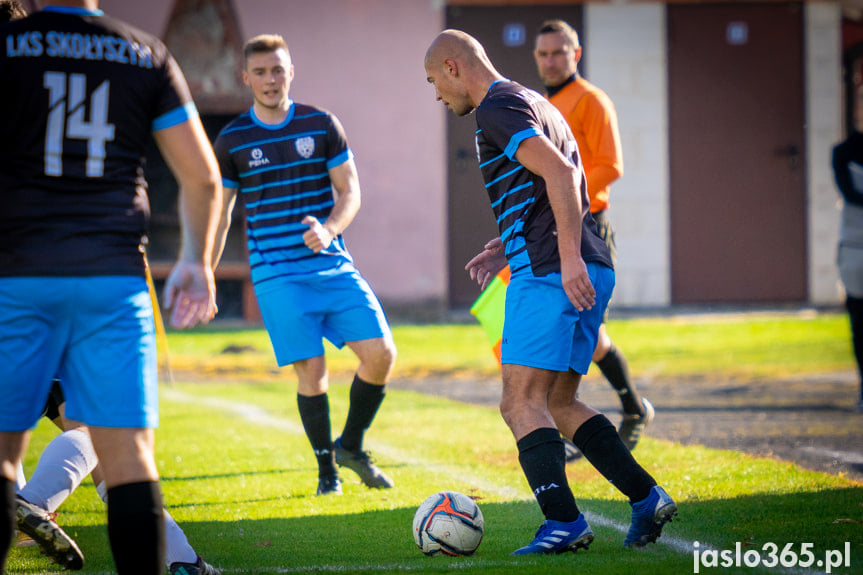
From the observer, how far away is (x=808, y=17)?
18438mm

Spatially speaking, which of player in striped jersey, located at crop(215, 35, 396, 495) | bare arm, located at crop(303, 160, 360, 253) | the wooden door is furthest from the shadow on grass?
the wooden door

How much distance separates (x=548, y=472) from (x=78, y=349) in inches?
72.9

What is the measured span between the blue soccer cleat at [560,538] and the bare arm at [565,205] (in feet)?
2.73

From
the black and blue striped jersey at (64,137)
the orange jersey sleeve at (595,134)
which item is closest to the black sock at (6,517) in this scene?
the black and blue striped jersey at (64,137)

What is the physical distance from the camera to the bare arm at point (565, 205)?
3.76m

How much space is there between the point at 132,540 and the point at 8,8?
240 centimetres

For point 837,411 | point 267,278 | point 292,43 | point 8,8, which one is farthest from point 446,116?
point 8,8

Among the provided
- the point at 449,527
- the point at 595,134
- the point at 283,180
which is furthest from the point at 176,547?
the point at 595,134

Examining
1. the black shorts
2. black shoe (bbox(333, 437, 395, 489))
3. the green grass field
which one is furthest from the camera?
black shoe (bbox(333, 437, 395, 489))

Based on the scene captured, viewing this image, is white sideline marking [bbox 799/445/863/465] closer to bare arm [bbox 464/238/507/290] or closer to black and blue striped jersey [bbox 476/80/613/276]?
bare arm [bbox 464/238/507/290]

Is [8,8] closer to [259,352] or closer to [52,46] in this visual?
[52,46]

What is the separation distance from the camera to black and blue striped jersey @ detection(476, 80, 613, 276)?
151 inches

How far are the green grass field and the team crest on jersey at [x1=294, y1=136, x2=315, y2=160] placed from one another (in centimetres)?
186

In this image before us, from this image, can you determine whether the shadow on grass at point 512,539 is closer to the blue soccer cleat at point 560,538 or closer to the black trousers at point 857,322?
the blue soccer cleat at point 560,538
